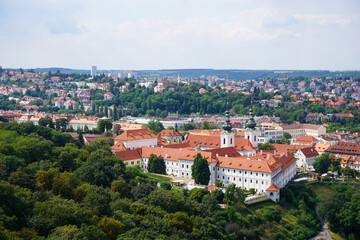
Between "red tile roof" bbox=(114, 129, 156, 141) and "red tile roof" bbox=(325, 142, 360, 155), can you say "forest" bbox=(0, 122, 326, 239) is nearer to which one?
"red tile roof" bbox=(114, 129, 156, 141)

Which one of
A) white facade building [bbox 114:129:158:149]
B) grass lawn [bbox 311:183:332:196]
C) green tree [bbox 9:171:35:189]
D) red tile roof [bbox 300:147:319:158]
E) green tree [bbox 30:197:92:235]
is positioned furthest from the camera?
red tile roof [bbox 300:147:319:158]

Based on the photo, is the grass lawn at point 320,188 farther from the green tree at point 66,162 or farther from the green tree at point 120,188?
the green tree at point 66,162

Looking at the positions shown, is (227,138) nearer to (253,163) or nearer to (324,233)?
(253,163)

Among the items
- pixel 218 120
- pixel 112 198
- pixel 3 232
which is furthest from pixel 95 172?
pixel 218 120

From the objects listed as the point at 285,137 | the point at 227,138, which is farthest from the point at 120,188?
the point at 285,137

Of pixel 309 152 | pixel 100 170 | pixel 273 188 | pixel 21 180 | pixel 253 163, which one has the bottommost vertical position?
pixel 309 152

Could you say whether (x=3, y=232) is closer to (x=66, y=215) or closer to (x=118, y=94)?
(x=66, y=215)

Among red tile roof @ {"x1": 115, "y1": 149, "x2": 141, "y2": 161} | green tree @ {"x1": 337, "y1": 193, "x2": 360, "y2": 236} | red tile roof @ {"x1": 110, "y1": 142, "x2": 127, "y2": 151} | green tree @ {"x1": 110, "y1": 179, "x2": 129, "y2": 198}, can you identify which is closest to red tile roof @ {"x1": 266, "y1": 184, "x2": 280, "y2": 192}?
green tree @ {"x1": 337, "y1": 193, "x2": 360, "y2": 236}

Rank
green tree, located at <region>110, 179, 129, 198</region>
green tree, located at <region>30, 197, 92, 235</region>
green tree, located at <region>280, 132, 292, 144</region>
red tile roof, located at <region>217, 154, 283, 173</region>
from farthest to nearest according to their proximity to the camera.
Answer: green tree, located at <region>280, 132, 292, 144</region> → red tile roof, located at <region>217, 154, 283, 173</region> → green tree, located at <region>110, 179, 129, 198</region> → green tree, located at <region>30, 197, 92, 235</region>
